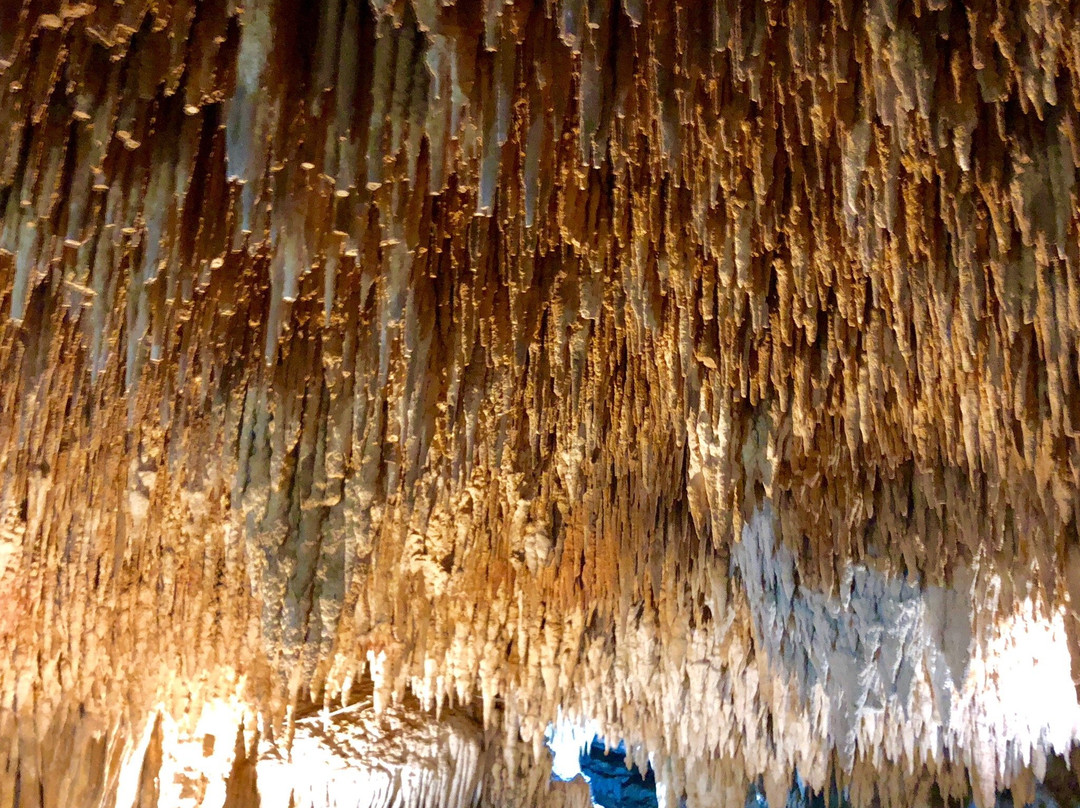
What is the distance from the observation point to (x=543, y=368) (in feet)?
11.3

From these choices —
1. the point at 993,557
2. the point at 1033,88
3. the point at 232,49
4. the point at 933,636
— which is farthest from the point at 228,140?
the point at 933,636

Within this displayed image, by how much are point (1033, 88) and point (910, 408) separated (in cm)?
161

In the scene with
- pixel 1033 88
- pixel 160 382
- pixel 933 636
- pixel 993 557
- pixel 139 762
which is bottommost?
pixel 139 762

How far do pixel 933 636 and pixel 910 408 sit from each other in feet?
6.49

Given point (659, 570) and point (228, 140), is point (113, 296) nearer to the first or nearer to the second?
point (228, 140)

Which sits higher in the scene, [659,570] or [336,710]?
[659,570]

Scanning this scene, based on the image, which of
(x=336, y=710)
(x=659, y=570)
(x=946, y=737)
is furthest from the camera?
(x=946, y=737)

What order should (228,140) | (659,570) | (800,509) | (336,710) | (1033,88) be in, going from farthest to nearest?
1. (336,710)
2. (659,570)
3. (800,509)
4. (1033,88)
5. (228,140)

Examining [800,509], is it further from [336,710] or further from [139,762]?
[139,762]

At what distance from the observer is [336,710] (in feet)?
18.7

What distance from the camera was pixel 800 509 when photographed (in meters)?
4.37

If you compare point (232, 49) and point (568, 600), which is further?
point (568, 600)

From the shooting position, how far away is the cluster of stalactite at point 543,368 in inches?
86.1

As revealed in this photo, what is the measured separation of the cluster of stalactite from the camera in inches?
86.1
